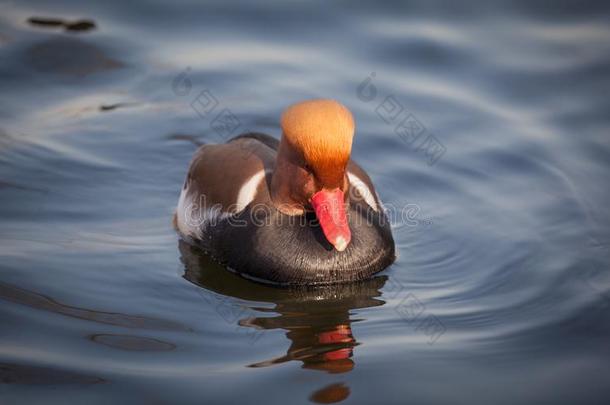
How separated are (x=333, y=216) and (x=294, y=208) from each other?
492 millimetres

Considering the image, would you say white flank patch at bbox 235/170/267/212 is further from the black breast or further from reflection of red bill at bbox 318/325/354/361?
reflection of red bill at bbox 318/325/354/361

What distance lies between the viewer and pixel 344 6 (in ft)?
35.9

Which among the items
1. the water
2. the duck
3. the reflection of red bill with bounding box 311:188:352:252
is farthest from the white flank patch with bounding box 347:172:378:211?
the reflection of red bill with bounding box 311:188:352:252

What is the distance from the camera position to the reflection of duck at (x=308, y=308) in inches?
213

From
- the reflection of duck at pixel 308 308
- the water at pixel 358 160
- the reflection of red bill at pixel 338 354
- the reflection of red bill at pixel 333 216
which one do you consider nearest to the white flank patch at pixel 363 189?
the water at pixel 358 160

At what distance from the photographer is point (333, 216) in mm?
5965

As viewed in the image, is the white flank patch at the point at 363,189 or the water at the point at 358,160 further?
the white flank patch at the point at 363,189

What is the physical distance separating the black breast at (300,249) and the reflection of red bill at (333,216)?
30cm

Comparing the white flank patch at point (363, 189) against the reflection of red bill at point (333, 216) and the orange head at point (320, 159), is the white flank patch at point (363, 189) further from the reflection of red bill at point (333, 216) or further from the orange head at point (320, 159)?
the reflection of red bill at point (333, 216)

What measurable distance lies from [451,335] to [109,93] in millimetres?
5018

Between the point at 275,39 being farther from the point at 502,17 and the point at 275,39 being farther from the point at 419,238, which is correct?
the point at 419,238

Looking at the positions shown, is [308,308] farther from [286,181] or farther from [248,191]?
[248,191]

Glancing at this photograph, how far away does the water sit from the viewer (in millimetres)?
5242

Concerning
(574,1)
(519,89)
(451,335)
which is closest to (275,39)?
(519,89)
